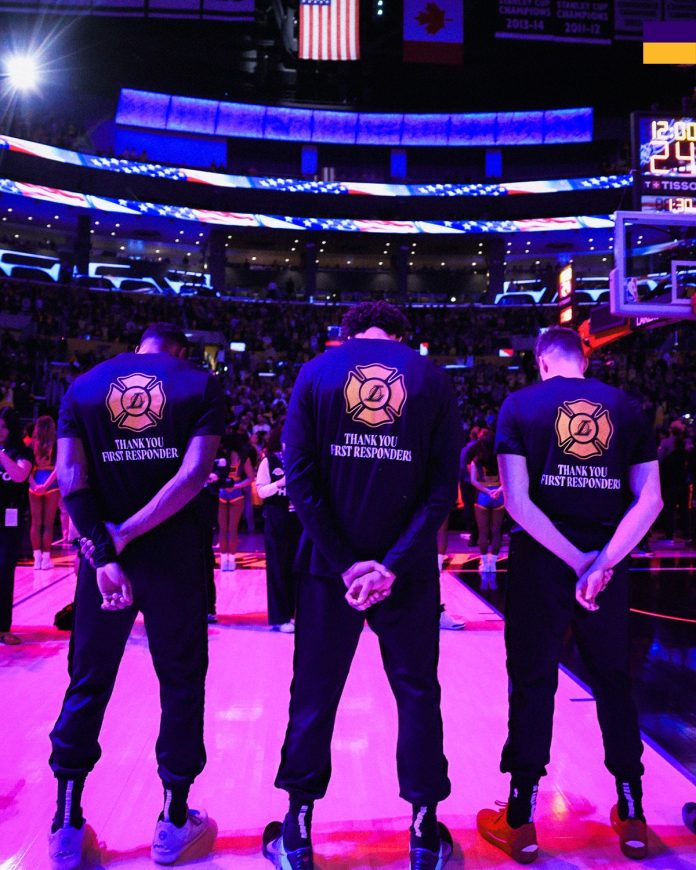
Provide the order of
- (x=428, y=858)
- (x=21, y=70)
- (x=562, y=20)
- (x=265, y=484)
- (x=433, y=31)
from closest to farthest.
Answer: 1. (x=428, y=858)
2. (x=265, y=484)
3. (x=562, y=20)
4. (x=433, y=31)
5. (x=21, y=70)

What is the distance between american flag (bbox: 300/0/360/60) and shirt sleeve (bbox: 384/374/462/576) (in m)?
11.4

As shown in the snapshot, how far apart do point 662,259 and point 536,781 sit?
10.3 meters

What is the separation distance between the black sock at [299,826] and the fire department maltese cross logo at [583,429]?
1.57 meters

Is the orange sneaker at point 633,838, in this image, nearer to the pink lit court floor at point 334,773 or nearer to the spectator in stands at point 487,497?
the pink lit court floor at point 334,773

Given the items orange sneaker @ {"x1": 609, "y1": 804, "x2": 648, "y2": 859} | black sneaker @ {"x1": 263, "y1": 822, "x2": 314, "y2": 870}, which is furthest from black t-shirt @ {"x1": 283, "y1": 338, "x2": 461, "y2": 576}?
orange sneaker @ {"x1": 609, "y1": 804, "x2": 648, "y2": 859}

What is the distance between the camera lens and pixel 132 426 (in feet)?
8.98

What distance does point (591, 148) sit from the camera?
3838cm

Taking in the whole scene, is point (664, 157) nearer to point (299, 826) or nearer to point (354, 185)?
point (299, 826)

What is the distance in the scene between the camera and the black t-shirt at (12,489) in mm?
5348

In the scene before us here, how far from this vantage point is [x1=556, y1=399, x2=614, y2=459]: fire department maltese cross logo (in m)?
2.78

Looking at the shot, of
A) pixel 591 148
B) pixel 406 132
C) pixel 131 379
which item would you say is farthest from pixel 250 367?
pixel 131 379

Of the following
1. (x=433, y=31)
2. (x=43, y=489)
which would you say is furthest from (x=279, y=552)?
(x=433, y=31)

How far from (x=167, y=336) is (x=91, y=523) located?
0.81m

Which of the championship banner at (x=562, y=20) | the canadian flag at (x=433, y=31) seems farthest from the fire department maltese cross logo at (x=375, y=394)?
the canadian flag at (x=433, y=31)
